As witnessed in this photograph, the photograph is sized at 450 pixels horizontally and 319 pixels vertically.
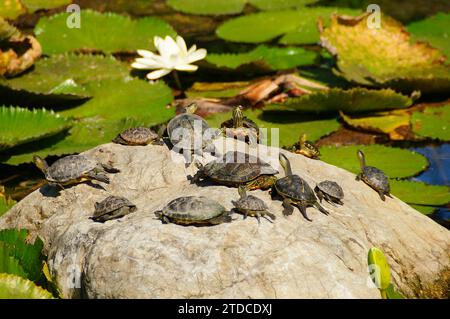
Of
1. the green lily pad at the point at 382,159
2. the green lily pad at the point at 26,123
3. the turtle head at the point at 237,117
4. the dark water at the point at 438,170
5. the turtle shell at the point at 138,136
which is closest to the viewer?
the turtle shell at the point at 138,136

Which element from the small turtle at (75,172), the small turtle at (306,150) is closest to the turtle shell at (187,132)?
the small turtle at (75,172)

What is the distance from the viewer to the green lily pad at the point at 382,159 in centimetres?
701

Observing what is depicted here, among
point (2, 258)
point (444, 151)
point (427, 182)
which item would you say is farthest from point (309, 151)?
point (2, 258)

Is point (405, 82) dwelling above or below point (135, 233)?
below

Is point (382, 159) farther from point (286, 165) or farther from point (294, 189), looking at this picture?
point (294, 189)

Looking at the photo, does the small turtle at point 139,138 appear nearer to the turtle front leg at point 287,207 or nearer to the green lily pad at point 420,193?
the turtle front leg at point 287,207

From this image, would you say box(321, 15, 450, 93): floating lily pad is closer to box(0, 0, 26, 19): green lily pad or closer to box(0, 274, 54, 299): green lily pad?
box(0, 0, 26, 19): green lily pad

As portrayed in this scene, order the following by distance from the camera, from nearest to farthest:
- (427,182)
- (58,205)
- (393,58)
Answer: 1. (58,205)
2. (427,182)
3. (393,58)

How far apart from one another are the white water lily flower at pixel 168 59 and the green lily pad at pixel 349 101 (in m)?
1.45

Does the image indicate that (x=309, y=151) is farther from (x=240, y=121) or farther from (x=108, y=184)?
(x=108, y=184)

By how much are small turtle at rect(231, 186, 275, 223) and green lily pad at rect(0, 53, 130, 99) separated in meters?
3.91

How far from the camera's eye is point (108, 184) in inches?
217
